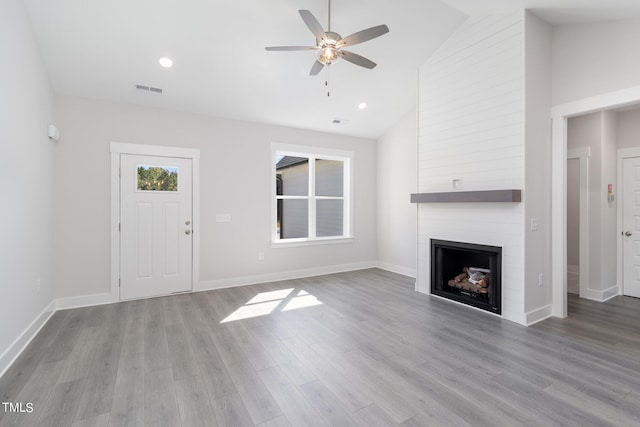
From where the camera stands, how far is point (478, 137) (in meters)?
3.76

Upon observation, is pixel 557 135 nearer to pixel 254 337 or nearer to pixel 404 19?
pixel 404 19

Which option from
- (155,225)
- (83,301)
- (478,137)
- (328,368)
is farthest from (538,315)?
(83,301)

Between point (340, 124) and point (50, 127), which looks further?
point (340, 124)

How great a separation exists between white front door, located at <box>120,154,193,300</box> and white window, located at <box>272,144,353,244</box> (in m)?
1.46

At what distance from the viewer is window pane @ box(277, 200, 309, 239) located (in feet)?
18.8

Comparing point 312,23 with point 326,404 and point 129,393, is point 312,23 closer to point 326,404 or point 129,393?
point 326,404

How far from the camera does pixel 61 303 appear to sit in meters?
3.86

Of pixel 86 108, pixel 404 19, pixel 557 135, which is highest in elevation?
pixel 404 19

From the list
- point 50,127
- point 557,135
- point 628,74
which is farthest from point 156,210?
point 628,74

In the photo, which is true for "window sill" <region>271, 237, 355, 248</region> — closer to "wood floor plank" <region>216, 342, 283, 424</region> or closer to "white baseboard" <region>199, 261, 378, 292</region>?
"white baseboard" <region>199, 261, 378, 292</region>

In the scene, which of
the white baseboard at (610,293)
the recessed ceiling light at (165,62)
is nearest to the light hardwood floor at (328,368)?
the white baseboard at (610,293)

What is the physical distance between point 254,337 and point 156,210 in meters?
2.55

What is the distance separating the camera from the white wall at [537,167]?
11.0ft

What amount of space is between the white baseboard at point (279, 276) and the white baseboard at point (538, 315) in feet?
10.8
